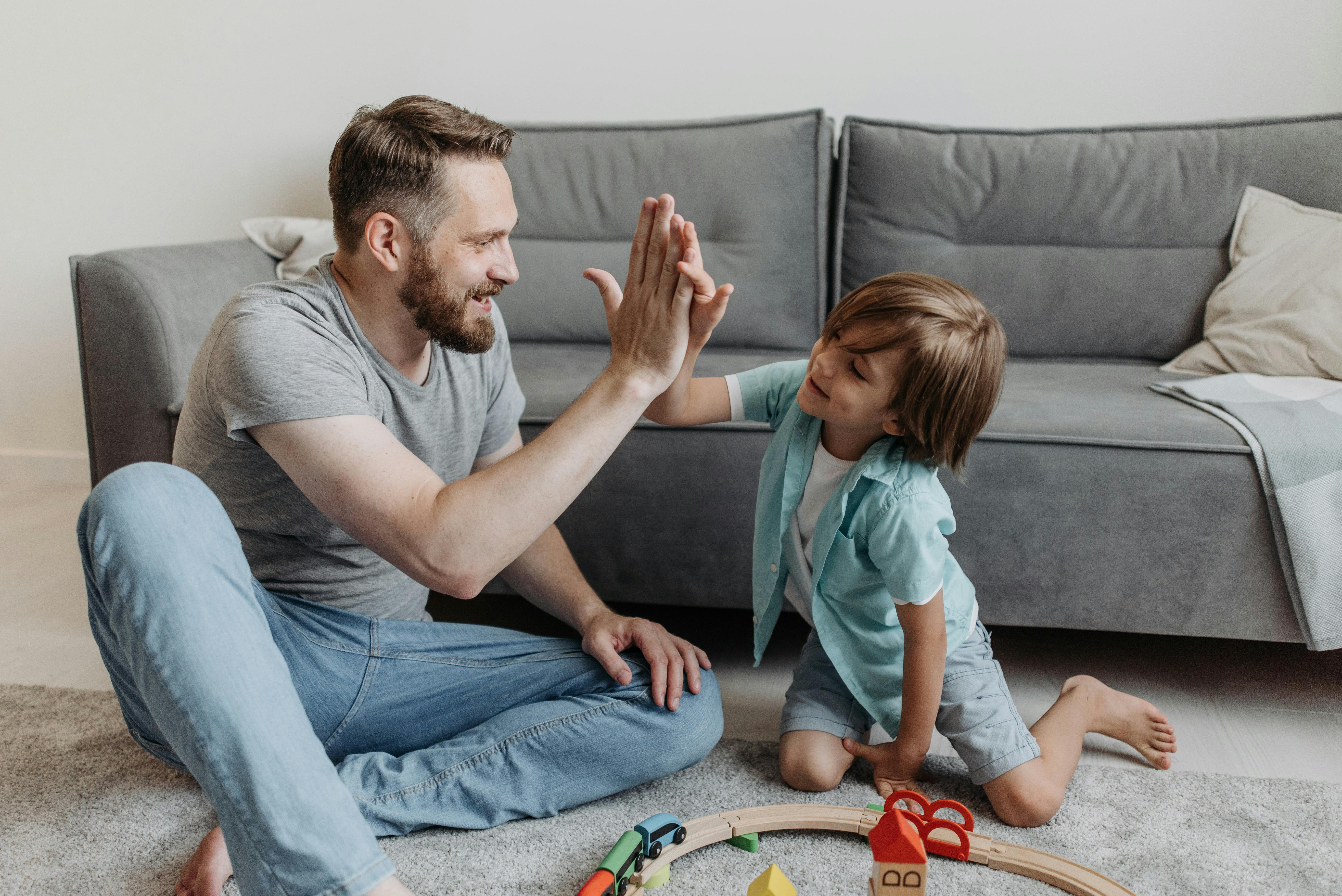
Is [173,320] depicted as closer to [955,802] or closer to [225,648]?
[225,648]

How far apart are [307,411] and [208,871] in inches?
19.3

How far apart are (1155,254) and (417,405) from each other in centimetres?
→ 149

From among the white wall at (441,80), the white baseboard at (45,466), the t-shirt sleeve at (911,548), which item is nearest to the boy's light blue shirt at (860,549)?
the t-shirt sleeve at (911,548)

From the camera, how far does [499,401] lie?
51.6 inches

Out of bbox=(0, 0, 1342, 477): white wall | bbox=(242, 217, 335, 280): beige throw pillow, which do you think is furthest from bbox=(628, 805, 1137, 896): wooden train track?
bbox=(0, 0, 1342, 477): white wall

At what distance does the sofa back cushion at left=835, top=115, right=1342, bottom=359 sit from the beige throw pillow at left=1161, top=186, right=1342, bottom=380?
0.16ft

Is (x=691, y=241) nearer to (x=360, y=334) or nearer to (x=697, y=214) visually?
(x=360, y=334)

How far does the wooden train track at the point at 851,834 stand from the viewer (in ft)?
3.23

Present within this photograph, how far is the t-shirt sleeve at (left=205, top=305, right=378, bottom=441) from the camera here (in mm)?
936

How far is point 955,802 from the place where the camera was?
3.28 ft

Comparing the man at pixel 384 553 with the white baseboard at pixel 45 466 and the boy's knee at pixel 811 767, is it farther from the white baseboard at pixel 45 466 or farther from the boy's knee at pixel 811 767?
the white baseboard at pixel 45 466

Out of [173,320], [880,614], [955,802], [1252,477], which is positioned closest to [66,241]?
[173,320]

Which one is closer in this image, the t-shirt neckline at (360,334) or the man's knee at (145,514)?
the man's knee at (145,514)

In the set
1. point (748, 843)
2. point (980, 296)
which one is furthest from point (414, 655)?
point (980, 296)
